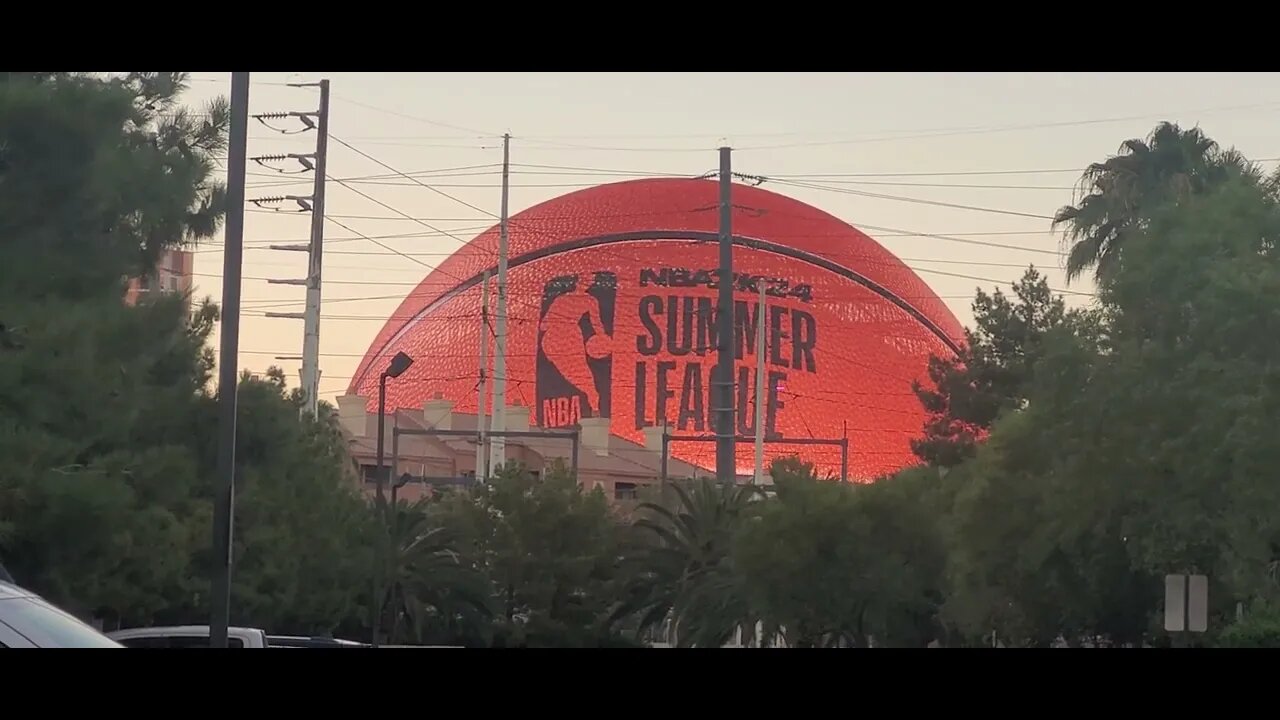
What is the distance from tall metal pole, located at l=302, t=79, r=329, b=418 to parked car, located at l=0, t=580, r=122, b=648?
25513 mm

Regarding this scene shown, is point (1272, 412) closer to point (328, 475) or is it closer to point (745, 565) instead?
point (745, 565)

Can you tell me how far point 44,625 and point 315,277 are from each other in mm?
28602

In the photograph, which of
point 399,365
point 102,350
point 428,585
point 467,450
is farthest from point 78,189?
point 467,450

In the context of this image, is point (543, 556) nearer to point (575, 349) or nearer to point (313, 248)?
point (313, 248)

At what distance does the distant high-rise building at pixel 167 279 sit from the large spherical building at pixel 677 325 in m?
9.10

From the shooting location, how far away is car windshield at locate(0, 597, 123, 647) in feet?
27.5

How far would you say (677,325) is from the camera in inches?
2638

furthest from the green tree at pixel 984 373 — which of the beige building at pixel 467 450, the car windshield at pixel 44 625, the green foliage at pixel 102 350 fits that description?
the car windshield at pixel 44 625

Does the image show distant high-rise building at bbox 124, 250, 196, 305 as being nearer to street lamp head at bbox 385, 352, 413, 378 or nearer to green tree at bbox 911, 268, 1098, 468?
street lamp head at bbox 385, 352, 413, 378

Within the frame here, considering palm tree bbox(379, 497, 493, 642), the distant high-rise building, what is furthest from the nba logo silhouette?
palm tree bbox(379, 497, 493, 642)

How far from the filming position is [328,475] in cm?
3228
